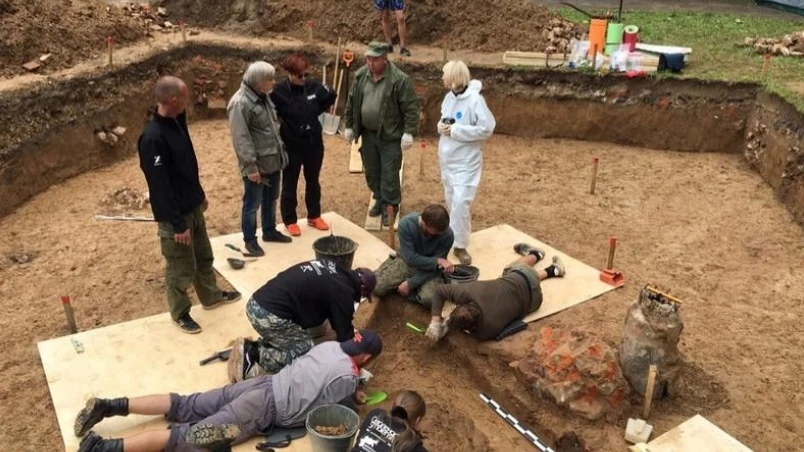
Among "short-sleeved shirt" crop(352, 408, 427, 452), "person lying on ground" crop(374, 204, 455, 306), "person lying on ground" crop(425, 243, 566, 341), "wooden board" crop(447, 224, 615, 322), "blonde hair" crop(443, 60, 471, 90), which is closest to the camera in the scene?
"short-sleeved shirt" crop(352, 408, 427, 452)

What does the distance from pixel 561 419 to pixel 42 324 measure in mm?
4351

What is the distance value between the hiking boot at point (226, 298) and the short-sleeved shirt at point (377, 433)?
7.76 ft

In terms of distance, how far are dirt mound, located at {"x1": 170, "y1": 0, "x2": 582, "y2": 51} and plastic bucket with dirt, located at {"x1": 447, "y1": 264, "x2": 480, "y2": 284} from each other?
6500 mm

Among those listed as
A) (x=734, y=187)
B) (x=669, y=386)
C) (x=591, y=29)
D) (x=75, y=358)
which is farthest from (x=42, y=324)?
(x=591, y=29)

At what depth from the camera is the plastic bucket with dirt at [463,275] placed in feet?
19.0

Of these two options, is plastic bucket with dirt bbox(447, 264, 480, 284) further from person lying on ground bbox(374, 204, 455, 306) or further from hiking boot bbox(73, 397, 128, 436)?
hiking boot bbox(73, 397, 128, 436)

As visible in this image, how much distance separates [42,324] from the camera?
5656 millimetres

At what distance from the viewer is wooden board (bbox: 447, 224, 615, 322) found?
601 cm

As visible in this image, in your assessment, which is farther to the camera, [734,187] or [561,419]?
[734,187]

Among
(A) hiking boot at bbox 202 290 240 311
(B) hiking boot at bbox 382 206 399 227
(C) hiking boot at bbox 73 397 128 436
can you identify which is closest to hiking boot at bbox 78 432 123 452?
(C) hiking boot at bbox 73 397 128 436

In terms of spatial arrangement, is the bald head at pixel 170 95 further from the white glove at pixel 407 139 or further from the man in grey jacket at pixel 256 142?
the white glove at pixel 407 139

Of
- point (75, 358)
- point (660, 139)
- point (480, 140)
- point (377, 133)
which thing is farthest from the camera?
point (660, 139)

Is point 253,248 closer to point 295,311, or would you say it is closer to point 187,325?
point 187,325

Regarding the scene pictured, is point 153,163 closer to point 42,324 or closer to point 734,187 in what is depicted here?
point 42,324
